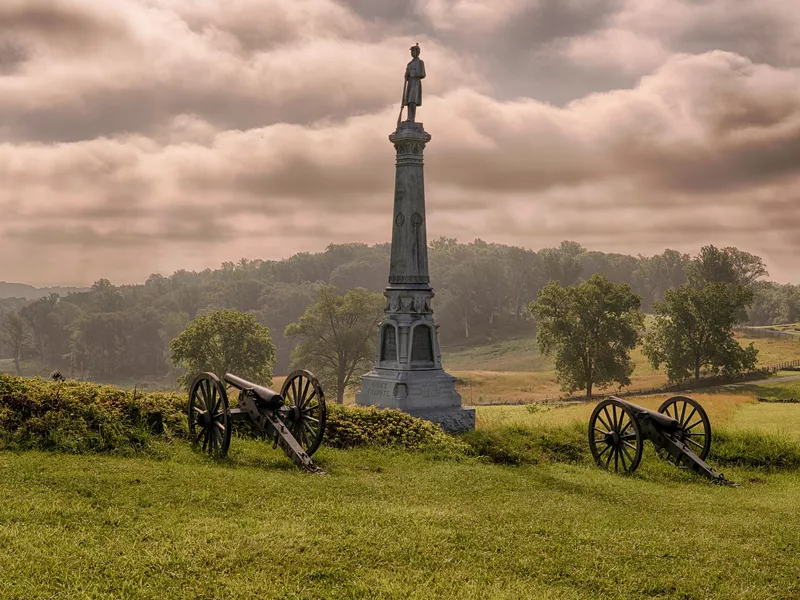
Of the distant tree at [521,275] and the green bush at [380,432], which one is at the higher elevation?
the distant tree at [521,275]

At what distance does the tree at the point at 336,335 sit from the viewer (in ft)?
183

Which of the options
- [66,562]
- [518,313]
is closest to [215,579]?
[66,562]

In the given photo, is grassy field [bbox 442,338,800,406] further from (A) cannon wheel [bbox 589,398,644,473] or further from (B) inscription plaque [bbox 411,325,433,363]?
(A) cannon wheel [bbox 589,398,644,473]

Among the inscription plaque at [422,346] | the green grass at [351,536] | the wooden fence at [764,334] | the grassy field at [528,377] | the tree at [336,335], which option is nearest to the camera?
the green grass at [351,536]

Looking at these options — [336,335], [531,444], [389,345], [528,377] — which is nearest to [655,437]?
[531,444]

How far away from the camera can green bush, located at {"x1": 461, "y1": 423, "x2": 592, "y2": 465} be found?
16.8 m

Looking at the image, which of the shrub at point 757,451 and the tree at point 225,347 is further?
the tree at point 225,347

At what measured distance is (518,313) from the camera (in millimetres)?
113625

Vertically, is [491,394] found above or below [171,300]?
below

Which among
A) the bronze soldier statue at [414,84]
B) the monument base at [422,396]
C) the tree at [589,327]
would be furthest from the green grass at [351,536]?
the tree at [589,327]

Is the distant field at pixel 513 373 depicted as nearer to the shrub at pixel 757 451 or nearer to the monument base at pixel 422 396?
the monument base at pixel 422 396

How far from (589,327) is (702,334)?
8.70 metres

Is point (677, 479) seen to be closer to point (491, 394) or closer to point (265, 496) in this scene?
point (265, 496)

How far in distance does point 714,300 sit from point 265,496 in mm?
45062
